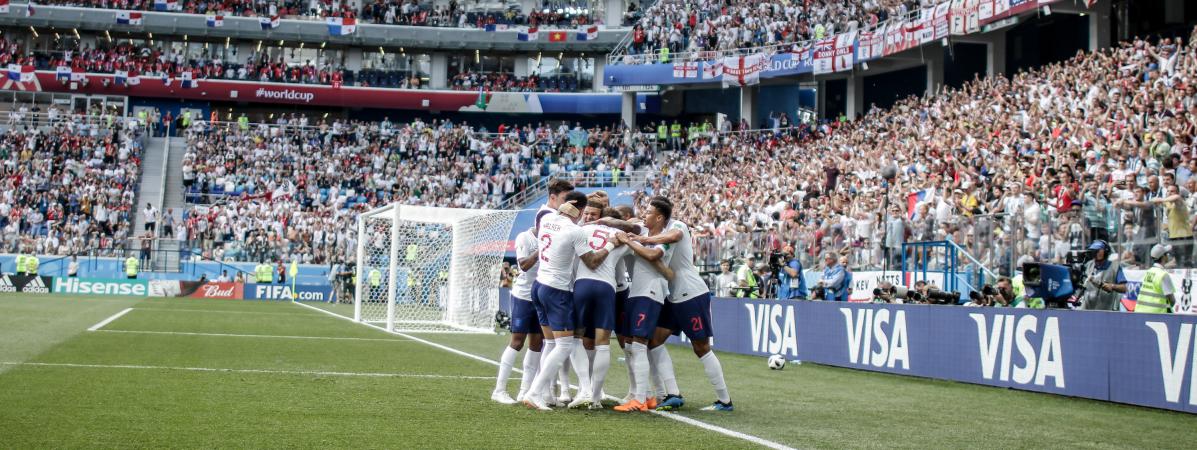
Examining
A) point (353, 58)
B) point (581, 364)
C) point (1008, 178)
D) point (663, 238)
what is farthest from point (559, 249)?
point (353, 58)

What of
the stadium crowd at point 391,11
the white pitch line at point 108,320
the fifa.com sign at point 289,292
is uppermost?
the stadium crowd at point 391,11

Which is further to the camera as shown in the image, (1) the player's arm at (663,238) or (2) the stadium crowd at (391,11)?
(2) the stadium crowd at (391,11)

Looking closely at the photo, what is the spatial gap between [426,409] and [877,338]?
8.67 meters

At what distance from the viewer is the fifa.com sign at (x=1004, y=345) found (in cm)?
1144

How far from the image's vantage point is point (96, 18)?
59.4m

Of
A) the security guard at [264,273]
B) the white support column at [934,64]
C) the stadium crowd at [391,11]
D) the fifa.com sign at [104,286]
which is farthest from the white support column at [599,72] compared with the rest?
the fifa.com sign at [104,286]

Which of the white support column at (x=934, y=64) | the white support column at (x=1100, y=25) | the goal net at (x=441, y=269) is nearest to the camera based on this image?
the goal net at (x=441, y=269)

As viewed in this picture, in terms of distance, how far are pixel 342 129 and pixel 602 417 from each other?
50.3 m

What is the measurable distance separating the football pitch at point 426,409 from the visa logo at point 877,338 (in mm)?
271

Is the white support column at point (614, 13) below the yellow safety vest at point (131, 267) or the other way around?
the other way around

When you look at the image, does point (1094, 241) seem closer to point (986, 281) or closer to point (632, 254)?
point (986, 281)

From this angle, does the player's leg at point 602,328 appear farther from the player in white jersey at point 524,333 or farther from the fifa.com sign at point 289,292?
the fifa.com sign at point 289,292

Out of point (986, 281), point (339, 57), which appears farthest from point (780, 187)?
point (339, 57)

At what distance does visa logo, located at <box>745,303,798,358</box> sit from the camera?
1877 cm
